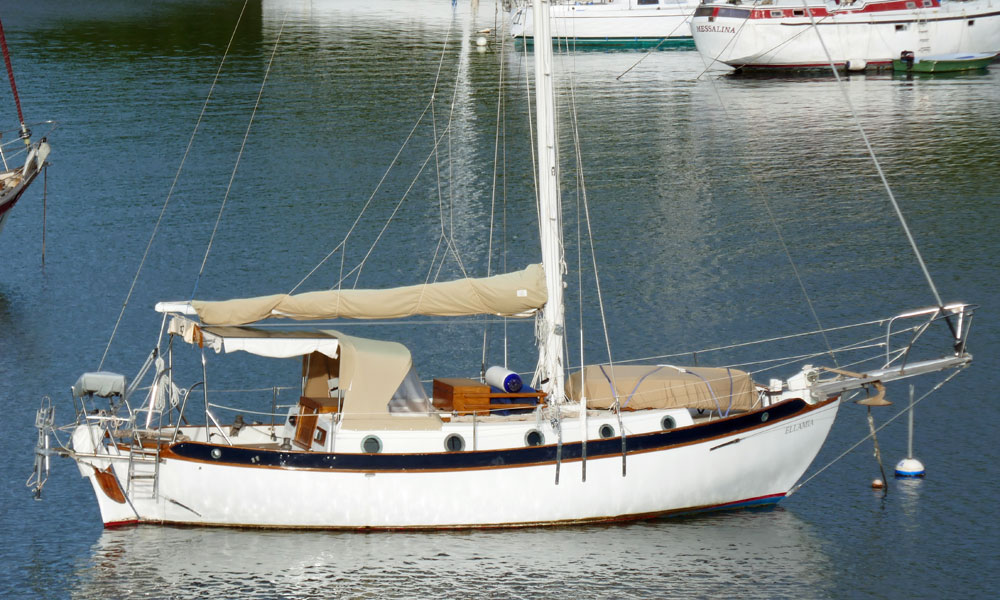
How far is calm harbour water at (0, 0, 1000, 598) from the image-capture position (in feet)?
96.8

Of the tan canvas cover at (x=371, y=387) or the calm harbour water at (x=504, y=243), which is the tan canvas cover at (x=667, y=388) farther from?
the tan canvas cover at (x=371, y=387)

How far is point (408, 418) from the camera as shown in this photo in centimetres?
3027

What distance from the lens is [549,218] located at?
103ft

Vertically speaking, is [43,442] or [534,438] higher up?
[43,442]

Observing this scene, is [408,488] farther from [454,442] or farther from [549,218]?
[549,218]

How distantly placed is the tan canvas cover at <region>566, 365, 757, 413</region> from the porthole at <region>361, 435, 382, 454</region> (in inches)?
194

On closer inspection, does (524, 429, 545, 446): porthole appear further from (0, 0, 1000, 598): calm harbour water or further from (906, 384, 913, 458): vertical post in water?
(906, 384, 913, 458): vertical post in water

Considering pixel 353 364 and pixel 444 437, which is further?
pixel 353 364

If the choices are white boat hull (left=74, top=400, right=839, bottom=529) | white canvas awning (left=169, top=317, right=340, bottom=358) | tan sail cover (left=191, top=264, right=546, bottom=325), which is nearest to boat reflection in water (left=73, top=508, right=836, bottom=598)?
white boat hull (left=74, top=400, right=839, bottom=529)

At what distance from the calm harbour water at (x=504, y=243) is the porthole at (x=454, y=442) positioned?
2.17 meters

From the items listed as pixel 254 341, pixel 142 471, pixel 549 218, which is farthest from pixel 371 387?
pixel 549 218

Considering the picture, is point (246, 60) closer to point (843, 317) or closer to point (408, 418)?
point (843, 317)

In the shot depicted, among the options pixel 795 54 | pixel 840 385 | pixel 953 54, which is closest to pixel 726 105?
pixel 795 54

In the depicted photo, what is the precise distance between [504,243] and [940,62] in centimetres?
6471
